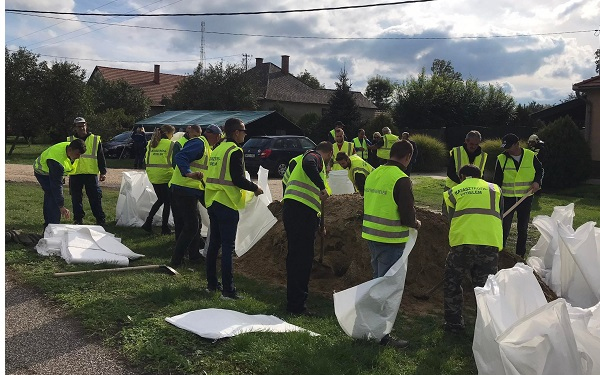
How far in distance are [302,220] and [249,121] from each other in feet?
74.9

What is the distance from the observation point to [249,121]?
28.0 metres

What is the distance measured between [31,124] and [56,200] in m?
22.5

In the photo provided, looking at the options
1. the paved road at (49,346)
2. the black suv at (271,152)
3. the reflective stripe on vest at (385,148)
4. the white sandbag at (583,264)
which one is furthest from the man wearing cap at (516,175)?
the black suv at (271,152)

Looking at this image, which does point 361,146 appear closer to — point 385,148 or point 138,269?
point 385,148

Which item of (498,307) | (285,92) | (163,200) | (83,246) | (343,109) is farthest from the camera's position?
(285,92)

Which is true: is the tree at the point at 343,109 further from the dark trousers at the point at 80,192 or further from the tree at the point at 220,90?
the dark trousers at the point at 80,192

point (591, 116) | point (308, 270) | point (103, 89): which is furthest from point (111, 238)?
point (103, 89)

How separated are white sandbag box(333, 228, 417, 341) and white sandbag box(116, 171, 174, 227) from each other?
18.8ft

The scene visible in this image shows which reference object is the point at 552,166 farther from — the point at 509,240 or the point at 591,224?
the point at 591,224

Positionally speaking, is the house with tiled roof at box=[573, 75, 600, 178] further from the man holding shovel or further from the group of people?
the man holding shovel

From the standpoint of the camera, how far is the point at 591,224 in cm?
610

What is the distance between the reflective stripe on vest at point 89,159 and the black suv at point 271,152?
10288 millimetres

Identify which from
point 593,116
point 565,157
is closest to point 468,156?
point 565,157

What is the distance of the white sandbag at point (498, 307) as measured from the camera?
3.77 meters
